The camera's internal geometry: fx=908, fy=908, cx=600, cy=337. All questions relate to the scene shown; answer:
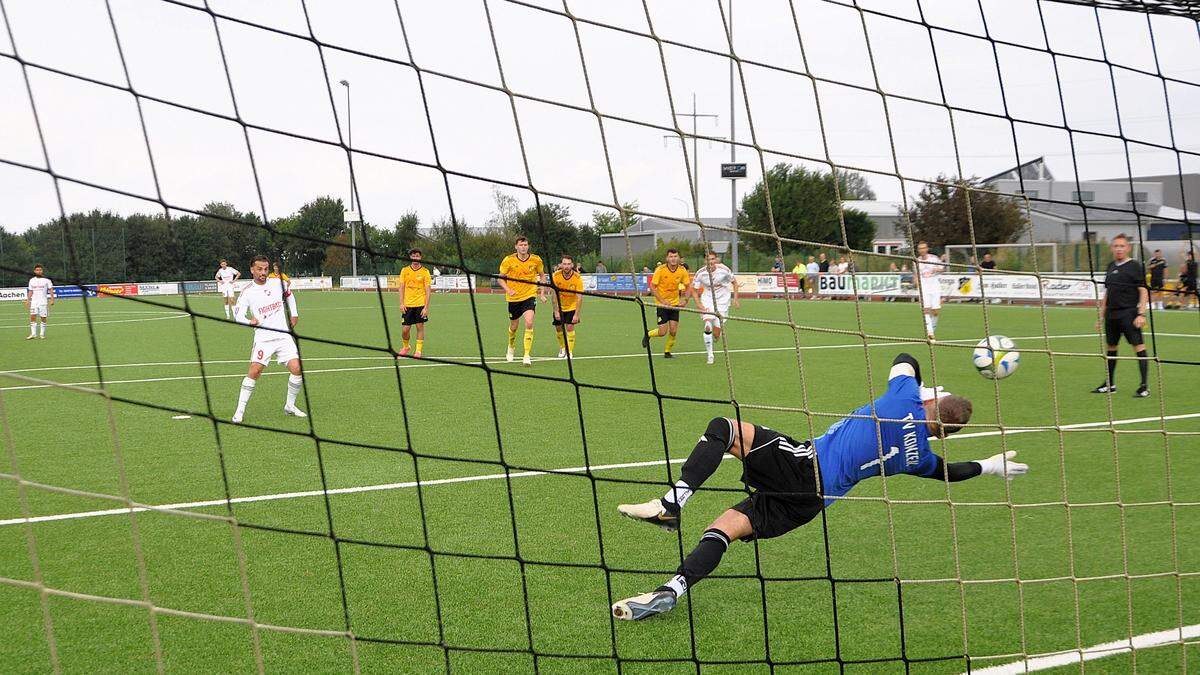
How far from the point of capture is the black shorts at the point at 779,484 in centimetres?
397

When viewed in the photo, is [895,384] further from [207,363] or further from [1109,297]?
[207,363]

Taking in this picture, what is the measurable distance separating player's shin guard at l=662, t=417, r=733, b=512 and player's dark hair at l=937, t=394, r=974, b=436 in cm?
91

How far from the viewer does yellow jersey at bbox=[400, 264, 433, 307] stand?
12977 mm

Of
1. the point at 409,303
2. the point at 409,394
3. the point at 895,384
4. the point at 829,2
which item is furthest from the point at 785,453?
the point at 409,303

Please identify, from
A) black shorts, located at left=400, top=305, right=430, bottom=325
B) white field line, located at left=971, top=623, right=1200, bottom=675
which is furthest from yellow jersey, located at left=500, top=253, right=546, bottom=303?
white field line, located at left=971, top=623, right=1200, bottom=675

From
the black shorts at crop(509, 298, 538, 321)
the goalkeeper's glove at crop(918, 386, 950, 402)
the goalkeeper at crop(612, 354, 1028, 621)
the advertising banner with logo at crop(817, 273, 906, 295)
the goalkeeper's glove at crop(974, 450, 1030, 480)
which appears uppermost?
the black shorts at crop(509, 298, 538, 321)

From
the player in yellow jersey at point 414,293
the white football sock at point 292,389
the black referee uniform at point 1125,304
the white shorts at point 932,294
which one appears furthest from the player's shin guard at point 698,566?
the white shorts at point 932,294

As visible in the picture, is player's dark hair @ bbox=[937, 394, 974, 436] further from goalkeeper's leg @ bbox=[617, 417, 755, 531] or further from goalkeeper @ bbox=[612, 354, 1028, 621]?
goalkeeper's leg @ bbox=[617, 417, 755, 531]

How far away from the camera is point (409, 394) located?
406 inches

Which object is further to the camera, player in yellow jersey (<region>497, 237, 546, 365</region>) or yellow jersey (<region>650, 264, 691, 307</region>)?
yellow jersey (<region>650, 264, 691, 307</region>)

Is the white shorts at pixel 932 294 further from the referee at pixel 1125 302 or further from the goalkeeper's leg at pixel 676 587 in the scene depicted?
the goalkeeper's leg at pixel 676 587

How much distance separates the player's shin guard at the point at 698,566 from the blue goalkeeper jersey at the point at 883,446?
54 centimetres

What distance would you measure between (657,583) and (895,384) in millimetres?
1426

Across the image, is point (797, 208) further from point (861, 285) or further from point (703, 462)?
point (861, 285)
